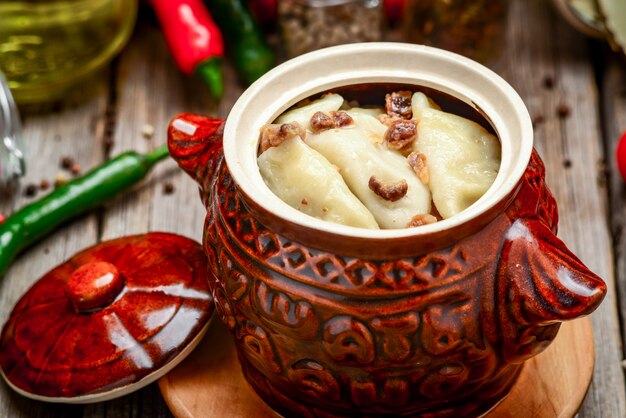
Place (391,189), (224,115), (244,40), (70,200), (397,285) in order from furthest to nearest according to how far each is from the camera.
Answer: (244,40), (224,115), (70,200), (391,189), (397,285)

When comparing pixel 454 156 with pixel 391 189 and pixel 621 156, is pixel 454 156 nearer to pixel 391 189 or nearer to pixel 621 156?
pixel 391 189

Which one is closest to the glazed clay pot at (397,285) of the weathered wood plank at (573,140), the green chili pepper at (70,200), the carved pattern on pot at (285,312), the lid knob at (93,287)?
the carved pattern on pot at (285,312)

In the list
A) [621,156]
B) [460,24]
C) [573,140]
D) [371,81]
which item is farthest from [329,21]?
[371,81]

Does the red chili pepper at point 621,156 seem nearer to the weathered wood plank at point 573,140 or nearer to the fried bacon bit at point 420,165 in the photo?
the weathered wood plank at point 573,140

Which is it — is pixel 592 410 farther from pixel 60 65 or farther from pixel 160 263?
pixel 60 65

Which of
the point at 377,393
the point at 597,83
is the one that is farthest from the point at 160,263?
the point at 597,83

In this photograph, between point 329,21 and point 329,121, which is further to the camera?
point 329,21
